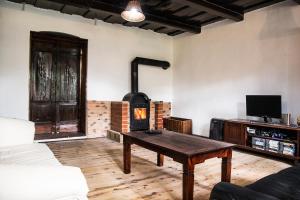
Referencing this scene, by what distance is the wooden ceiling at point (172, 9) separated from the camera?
14.5 ft

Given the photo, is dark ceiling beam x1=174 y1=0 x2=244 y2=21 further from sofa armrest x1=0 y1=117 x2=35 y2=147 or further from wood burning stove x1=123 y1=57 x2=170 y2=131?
sofa armrest x1=0 y1=117 x2=35 y2=147

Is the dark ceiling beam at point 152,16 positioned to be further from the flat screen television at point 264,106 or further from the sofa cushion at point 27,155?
the sofa cushion at point 27,155

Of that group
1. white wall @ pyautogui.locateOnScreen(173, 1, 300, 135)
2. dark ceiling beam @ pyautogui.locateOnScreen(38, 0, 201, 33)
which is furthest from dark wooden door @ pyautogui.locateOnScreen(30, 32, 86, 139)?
white wall @ pyautogui.locateOnScreen(173, 1, 300, 135)

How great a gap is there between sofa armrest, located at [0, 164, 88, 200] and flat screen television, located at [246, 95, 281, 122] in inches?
154

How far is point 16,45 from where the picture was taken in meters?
4.77

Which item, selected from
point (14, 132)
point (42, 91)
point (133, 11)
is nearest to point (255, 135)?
point (133, 11)

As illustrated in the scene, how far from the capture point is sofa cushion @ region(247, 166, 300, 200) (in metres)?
1.55

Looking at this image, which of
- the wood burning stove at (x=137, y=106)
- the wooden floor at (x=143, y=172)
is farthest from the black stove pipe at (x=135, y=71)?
the wooden floor at (x=143, y=172)

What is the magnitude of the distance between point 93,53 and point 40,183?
4.78 m

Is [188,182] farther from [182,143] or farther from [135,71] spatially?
[135,71]

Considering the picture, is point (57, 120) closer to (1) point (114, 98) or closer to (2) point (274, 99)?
(1) point (114, 98)

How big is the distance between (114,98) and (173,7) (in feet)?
8.71

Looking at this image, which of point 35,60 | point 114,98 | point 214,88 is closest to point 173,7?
point 214,88

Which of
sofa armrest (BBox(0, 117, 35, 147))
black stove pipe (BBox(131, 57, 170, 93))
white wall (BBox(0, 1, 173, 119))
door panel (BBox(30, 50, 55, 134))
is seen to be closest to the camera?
sofa armrest (BBox(0, 117, 35, 147))
